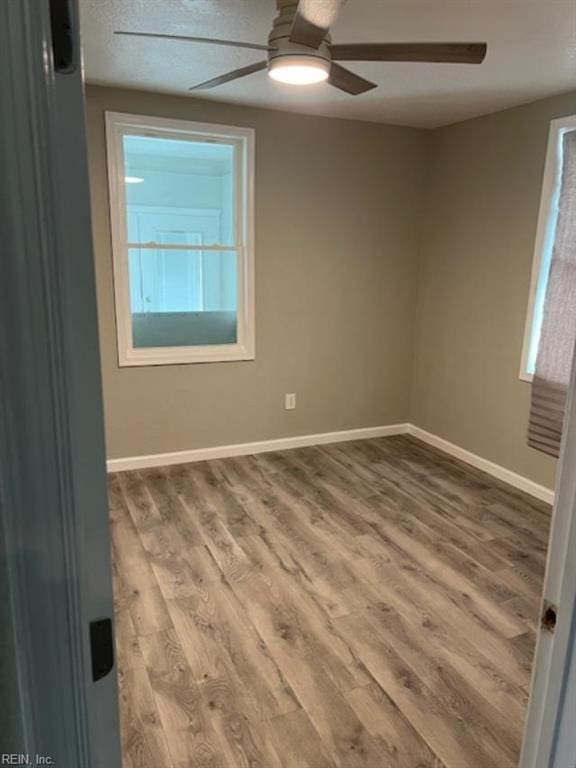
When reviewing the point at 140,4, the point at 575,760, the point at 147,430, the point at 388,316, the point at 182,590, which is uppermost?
the point at 140,4

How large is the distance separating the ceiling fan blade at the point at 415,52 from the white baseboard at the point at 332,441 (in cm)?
267

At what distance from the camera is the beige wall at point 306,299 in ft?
12.4

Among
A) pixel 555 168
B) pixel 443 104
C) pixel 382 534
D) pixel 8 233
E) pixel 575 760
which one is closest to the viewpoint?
pixel 8 233

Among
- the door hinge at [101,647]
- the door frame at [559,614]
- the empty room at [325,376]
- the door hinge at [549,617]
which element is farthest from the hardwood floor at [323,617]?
the door hinge at [101,647]

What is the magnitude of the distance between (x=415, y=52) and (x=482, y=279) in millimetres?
2225

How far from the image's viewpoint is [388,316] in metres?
4.51

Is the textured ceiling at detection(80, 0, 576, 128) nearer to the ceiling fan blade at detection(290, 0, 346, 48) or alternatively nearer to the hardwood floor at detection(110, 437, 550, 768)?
the ceiling fan blade at detection(290, 0, 346, 48)

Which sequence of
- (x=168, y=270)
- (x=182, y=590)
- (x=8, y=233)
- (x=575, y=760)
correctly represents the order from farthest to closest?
(x=168, y=270)
(x=182, y=590)
(x=575, y=760)
(x=8, y=233)

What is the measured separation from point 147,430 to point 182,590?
162cm

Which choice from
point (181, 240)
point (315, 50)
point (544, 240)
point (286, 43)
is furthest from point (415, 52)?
point (181, 240)

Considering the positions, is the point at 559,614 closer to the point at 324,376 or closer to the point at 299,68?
the point at 299,68

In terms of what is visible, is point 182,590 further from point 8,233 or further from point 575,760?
point 8,233

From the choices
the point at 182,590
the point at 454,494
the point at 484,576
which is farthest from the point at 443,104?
the point at 182,590

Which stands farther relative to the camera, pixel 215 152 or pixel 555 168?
pixel 215 152
